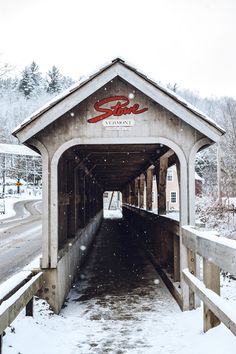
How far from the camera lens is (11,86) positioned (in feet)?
436

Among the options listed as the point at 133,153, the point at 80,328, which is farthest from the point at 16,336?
the point at 133,153

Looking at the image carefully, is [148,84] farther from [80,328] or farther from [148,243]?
[148,243]

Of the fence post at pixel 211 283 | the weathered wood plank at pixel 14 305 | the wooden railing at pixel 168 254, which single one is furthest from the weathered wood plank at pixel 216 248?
the weathered wood plank at pixel 14 305

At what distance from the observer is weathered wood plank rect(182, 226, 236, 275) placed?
3476 millimetres

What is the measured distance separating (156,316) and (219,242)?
122 inches

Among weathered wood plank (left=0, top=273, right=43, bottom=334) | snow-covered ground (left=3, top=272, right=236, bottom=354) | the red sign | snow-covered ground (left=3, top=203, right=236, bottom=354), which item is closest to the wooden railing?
snow-covered ground (left=3, top=203, right=236, bottom=354)

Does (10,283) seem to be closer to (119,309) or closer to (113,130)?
(119,309)

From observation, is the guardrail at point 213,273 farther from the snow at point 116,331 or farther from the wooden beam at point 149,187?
the wooden beam at point 149,187

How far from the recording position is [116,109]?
7547mm

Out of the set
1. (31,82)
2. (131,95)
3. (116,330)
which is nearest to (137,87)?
(131,95)

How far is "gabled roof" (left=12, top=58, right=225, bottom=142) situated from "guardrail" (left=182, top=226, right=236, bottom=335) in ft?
7.09

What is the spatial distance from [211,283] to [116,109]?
401 cm

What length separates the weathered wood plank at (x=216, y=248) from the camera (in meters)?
3.48

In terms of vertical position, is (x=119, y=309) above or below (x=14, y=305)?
below
